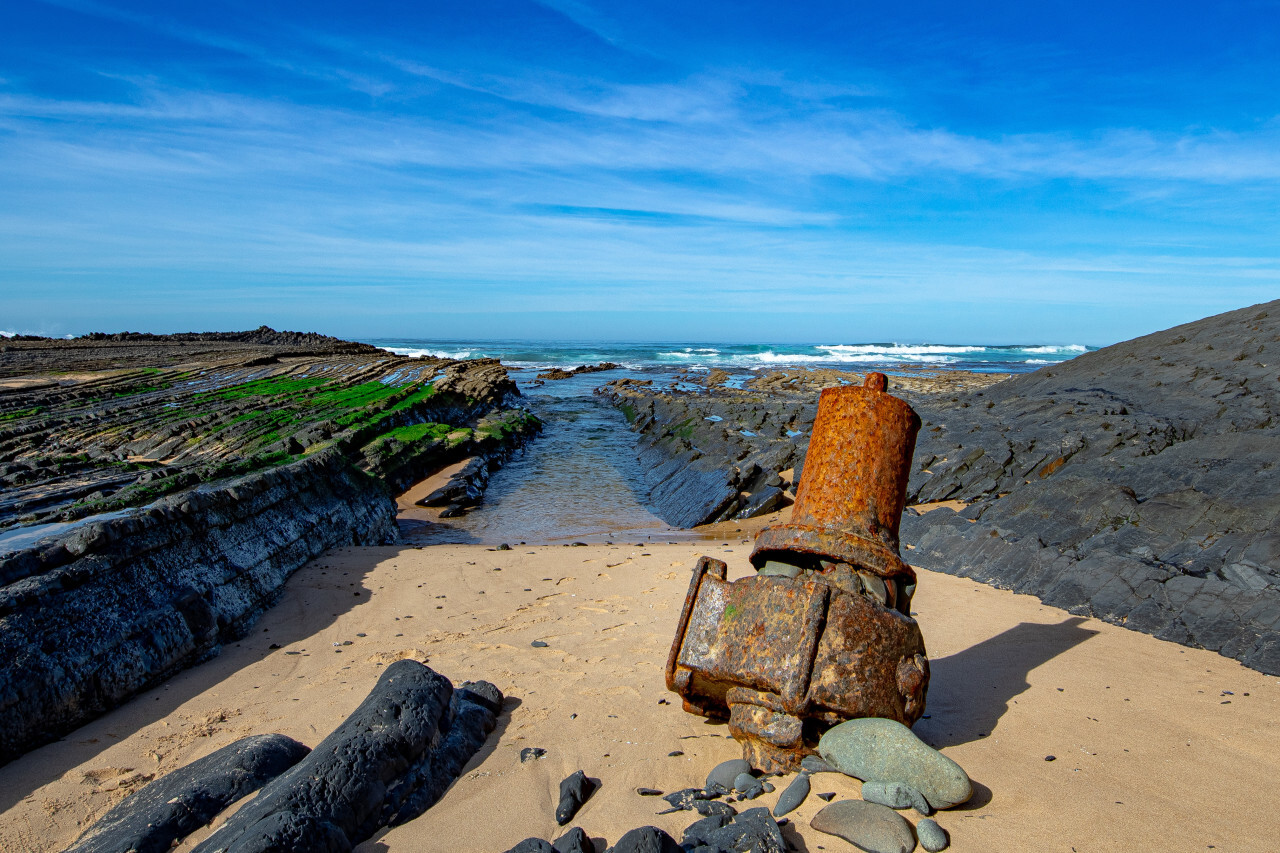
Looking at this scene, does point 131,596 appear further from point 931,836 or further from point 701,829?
point 931,836

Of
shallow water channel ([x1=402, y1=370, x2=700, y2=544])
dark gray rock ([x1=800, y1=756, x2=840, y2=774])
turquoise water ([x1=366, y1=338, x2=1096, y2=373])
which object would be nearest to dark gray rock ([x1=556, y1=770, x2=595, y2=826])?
dark gray rock ([x1=800, y1=756, x2=840, y2=774])

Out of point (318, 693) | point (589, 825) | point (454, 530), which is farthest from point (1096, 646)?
point (454, 530)

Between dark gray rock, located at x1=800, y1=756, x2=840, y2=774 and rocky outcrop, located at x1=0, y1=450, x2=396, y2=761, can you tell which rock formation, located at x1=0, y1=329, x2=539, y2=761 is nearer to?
rocky outcrop, located at x1=0, y1=450, x2=396, y2=761

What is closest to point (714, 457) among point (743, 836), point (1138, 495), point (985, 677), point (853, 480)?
point (1138, 495)

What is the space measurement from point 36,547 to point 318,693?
230 centimetres

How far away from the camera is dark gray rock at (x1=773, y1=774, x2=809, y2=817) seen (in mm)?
3041

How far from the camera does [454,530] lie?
1098 centimetres

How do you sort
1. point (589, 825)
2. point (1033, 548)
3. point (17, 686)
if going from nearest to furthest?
1. point (589, 825)
2. point (17, 686)
3. point (1033, 548)

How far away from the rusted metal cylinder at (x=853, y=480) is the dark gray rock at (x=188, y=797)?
2.67 m

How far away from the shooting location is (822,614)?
11.0ft

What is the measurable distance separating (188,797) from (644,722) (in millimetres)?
2202

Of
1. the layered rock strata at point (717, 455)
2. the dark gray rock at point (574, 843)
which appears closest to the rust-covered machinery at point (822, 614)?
the dark gray rock at point (574, 843)

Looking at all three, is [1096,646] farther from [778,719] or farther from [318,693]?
[318,693]

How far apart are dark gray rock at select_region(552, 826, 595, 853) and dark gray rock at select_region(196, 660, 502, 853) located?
0.76 meters
